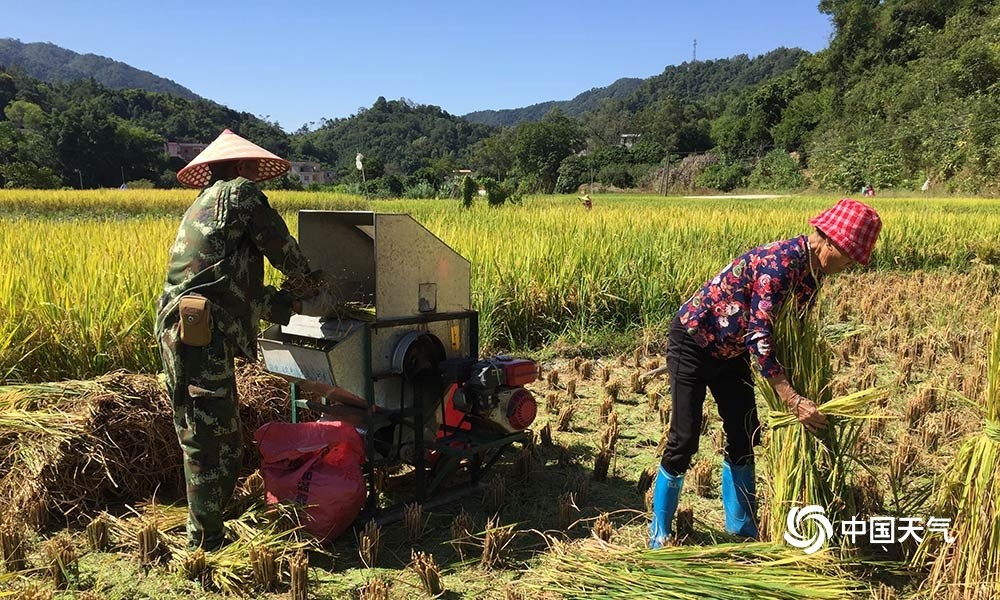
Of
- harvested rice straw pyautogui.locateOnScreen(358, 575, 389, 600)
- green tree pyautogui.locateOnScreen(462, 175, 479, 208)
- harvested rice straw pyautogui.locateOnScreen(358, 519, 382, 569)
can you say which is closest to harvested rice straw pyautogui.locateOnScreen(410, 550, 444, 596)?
harvested rice straw pyautogui.locateOnScreen(358, 575, 389, 600)

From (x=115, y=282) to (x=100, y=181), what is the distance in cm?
5591

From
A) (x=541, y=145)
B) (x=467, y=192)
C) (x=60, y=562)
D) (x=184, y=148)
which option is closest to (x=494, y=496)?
(x=60, y=562)

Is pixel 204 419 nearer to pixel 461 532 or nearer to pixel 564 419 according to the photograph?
pixel 461 532

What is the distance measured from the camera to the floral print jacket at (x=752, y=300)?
241cm

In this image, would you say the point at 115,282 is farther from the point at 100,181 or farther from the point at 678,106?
the point at 678,106

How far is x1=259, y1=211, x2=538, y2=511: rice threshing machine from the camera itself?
294 cm

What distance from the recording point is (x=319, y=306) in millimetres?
2941

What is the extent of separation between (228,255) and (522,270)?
4.16 metres

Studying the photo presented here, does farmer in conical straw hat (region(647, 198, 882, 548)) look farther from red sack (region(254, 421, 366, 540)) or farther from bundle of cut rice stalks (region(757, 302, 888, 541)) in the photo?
red sack (region(254, 421, 366, 540))

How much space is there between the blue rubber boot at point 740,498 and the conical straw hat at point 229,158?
2456 mm

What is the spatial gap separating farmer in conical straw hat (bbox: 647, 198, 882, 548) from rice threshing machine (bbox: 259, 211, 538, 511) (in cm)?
87

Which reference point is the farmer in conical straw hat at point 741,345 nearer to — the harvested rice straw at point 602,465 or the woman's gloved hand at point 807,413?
the woman's gloved hand at point 807,413

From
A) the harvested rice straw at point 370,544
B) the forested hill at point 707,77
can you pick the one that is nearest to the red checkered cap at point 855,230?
the harvested rice straw at point 370,544

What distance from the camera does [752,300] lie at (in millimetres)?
2473
